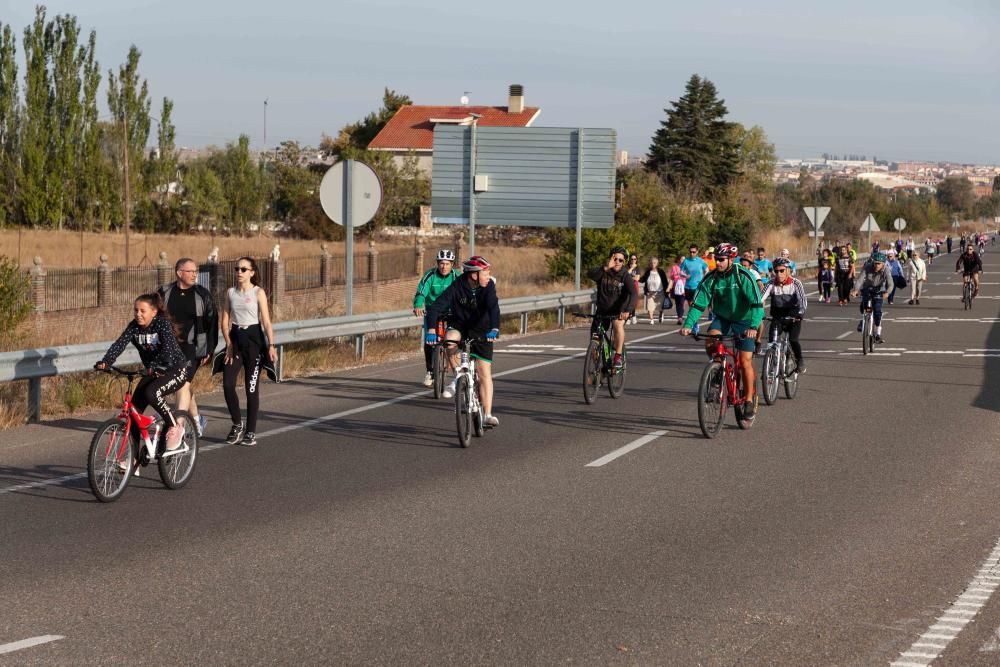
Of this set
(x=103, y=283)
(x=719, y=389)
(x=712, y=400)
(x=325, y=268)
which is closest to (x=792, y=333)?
(x=719, y=389)

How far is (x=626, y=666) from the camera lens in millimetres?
5594

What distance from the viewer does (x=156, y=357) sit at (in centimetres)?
1005

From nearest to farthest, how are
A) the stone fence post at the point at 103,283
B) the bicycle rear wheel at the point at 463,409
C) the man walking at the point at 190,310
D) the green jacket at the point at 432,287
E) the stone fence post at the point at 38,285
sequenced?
the man walking at the point at 190,310, the bicycle rear wheel at the point at 463,409, the green jacket at the point at 432,287, the stone fence post at the point at 38,285, the stone fence post at the point at 103,283

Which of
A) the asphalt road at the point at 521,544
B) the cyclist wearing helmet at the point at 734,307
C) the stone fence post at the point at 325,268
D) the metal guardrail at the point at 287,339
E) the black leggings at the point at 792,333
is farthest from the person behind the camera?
the stone fence post at the point at 325,268

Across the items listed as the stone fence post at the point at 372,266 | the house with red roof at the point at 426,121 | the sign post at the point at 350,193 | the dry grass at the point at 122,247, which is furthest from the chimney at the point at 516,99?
the sign post at the point at 350,193

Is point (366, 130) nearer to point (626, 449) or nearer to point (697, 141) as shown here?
point (697, 141)

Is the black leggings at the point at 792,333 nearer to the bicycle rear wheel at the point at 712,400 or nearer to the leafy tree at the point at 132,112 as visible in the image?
the bicycle rear wheel at the point at 712,400

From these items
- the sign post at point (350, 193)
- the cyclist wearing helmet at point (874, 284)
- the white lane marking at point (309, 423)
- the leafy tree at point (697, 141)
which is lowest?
the white lane marking at point (309, 423)

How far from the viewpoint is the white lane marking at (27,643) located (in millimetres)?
5758

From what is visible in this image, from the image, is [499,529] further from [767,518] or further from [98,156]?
[98,156]

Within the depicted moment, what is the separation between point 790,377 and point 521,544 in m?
8.78

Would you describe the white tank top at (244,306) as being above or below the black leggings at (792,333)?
above

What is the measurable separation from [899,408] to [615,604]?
932 centimetres

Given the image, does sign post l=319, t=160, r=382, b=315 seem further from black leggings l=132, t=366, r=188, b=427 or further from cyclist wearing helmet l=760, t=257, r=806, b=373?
black leggings l=132, t=366, r=188, b=427
